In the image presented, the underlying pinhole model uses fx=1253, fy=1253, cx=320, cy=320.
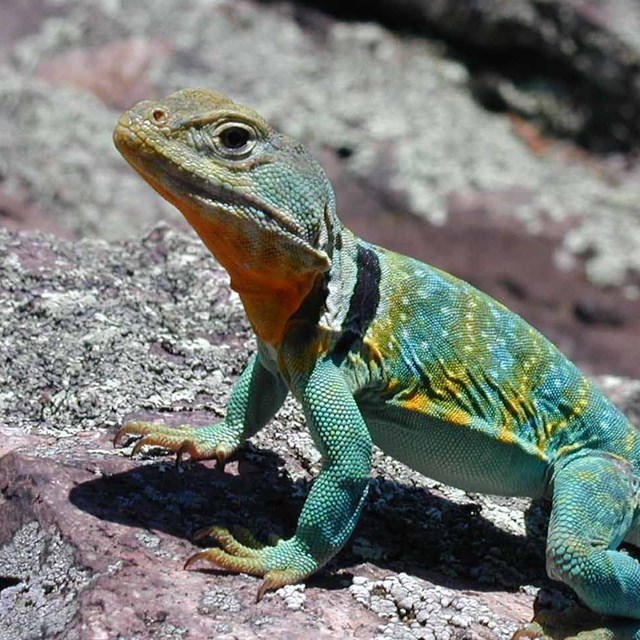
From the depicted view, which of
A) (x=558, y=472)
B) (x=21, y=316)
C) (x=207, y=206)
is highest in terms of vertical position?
(x=207, y=206)

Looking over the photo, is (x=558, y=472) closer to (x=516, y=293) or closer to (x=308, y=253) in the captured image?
(x=308, y=253)

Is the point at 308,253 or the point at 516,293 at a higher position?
the point at 308,253

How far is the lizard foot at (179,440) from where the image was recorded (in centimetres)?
459

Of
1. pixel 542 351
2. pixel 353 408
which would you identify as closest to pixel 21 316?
pixel 353 408

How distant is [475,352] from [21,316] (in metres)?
2.05

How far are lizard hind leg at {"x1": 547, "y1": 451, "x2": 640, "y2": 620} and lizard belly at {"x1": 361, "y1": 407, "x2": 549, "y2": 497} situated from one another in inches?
5.8

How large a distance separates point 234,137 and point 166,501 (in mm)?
1273

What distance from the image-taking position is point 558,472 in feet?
15.0

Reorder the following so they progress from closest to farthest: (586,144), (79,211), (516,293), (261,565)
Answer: (261,565)
(79,211)
(516,293)
(586,144)

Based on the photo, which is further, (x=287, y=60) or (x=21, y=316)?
(x=287, y=60)

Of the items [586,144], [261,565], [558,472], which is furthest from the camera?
[586,144]

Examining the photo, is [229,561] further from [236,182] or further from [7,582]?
[236,182]

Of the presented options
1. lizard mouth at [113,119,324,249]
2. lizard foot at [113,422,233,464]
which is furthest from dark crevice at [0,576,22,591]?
lizard mouth at [113,119,324,249]

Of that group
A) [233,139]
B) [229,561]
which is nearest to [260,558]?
[229,561]
